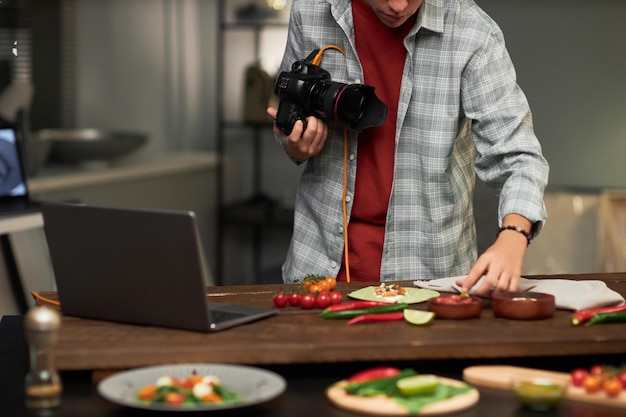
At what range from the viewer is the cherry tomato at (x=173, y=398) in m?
1.35

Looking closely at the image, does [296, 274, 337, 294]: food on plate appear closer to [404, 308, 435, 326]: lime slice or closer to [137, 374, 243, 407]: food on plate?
[404, 308, 435, 326]: lime slice

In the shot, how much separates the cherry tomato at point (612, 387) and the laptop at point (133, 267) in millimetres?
600

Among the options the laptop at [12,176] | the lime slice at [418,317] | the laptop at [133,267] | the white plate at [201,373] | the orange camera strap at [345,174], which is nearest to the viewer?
the white plate at [201,373]

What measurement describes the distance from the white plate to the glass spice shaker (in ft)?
0.23

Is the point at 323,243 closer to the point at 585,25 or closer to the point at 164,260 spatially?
the point at 164,260

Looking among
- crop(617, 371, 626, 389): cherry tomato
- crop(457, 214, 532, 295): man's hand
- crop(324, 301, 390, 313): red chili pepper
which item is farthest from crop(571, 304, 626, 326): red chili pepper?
crop(324, 301, 390, 313): red chili pepper

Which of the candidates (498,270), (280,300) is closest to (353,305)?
(280,300)

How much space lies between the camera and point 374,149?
2.25 meters

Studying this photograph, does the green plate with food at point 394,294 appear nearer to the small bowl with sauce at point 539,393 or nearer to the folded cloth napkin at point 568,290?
Result: the folded cloth napkin at point 568,290

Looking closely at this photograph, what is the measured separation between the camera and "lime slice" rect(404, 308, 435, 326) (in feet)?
5.54

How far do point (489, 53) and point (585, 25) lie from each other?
211cm

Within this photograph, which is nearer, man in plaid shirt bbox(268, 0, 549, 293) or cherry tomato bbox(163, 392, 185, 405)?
cherry tomato bbox(163, 392, 185, 405)

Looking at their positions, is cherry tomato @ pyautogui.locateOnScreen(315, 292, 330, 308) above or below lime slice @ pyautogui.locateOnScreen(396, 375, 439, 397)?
above

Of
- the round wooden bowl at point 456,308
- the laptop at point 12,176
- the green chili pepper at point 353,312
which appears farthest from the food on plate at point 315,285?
the laptop at point 12,176
